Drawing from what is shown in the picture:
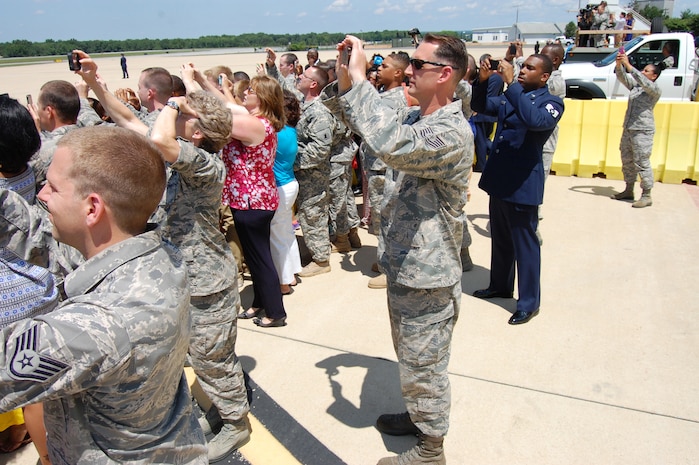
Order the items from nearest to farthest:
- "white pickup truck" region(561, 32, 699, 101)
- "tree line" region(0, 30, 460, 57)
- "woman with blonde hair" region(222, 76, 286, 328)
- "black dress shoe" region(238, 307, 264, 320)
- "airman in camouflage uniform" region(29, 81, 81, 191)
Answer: "woman with blonde hair" region(222, 76, 286, 328) < "airman in camouflage uniform" region(29, 81, 81, 191) < "black dress shoe" region(238, 307, 264, 320) < "white pickup truck" region(561, 32, 699, 101) < "tree line" region(0, 30, 460, 57)

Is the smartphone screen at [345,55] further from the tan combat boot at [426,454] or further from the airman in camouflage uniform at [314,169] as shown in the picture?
the airman in camouflage uniform at [314,169]

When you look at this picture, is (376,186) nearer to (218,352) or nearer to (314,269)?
(314,269)

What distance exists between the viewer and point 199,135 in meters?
2.84

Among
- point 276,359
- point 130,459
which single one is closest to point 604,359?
point 276,359

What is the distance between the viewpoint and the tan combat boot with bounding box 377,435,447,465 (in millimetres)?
2783

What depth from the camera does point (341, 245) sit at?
20.2 feet

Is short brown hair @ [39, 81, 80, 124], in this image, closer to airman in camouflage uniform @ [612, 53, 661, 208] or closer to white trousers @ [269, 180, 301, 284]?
white trousers @ [269, 180, 301, 284]

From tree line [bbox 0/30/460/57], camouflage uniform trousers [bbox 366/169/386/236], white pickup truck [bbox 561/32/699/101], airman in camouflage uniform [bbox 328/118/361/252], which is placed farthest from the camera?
tree line [bbox 0/30/460/57]

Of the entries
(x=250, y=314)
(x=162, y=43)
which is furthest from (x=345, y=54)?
(x=162, y=43)

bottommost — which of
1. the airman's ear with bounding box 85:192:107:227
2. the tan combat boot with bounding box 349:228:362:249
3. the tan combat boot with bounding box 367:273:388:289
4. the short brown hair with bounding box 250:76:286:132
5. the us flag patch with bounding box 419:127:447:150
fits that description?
the tan combat boot with bounding box 367:273:388:289

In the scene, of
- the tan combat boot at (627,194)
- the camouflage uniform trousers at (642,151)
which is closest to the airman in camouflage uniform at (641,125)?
the camouflage uniform trousers at (642,151)

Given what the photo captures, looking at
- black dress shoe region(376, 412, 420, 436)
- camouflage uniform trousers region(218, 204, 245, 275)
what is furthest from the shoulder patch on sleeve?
camouflage uniform trousers region(218, 204, 245, 275)

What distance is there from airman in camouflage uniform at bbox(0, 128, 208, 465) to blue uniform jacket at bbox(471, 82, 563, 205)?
3230mm

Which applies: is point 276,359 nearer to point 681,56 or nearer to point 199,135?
point 199,135
